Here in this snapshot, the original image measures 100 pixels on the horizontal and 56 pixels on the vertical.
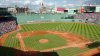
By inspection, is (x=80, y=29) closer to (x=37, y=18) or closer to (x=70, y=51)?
(x=70, y=51)

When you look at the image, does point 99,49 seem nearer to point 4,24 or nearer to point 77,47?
point 77,47

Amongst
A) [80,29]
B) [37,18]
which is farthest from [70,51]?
[37,18]

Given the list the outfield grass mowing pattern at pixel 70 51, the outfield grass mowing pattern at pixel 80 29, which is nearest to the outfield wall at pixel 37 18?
the outfield grass mowing pattern at pixel 80 29

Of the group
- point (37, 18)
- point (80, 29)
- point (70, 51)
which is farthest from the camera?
point (37, 18)

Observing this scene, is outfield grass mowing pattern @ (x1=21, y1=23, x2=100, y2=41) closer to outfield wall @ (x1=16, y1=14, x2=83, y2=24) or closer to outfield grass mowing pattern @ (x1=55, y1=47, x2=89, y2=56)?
outfield grass mowing pattern @ (x1=55, y1=47, x2=89, y2=56)

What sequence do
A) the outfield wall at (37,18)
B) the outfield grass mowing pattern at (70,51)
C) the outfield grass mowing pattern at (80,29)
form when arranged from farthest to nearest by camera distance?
the outfield wall at (37,18) < the outfield grass mowing pattern at (80,29) < the outfield grass mowing pattern at (70,51)

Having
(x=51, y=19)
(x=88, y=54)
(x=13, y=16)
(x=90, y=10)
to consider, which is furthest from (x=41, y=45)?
(x=90, y=10)

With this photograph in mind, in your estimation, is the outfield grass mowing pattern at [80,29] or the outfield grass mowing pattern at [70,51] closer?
the outfield grass mowing pattern at [70,51]

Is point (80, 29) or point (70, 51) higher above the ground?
→ point (80, 29)

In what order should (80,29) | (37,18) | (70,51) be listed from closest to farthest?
(70,51) < (80,29) < (37,18)

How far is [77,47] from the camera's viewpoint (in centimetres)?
2878

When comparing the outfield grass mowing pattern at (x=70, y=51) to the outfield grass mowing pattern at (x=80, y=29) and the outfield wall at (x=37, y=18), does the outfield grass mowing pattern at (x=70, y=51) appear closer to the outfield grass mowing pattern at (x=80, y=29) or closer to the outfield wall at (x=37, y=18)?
the outfield grass mowing pattern at (x=80, y=29)

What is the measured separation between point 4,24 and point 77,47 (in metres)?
28.5

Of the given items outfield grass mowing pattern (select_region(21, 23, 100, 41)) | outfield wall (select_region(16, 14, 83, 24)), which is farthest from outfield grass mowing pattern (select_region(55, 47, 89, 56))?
outfield wall (select_region(16, 14, 83, 24))
